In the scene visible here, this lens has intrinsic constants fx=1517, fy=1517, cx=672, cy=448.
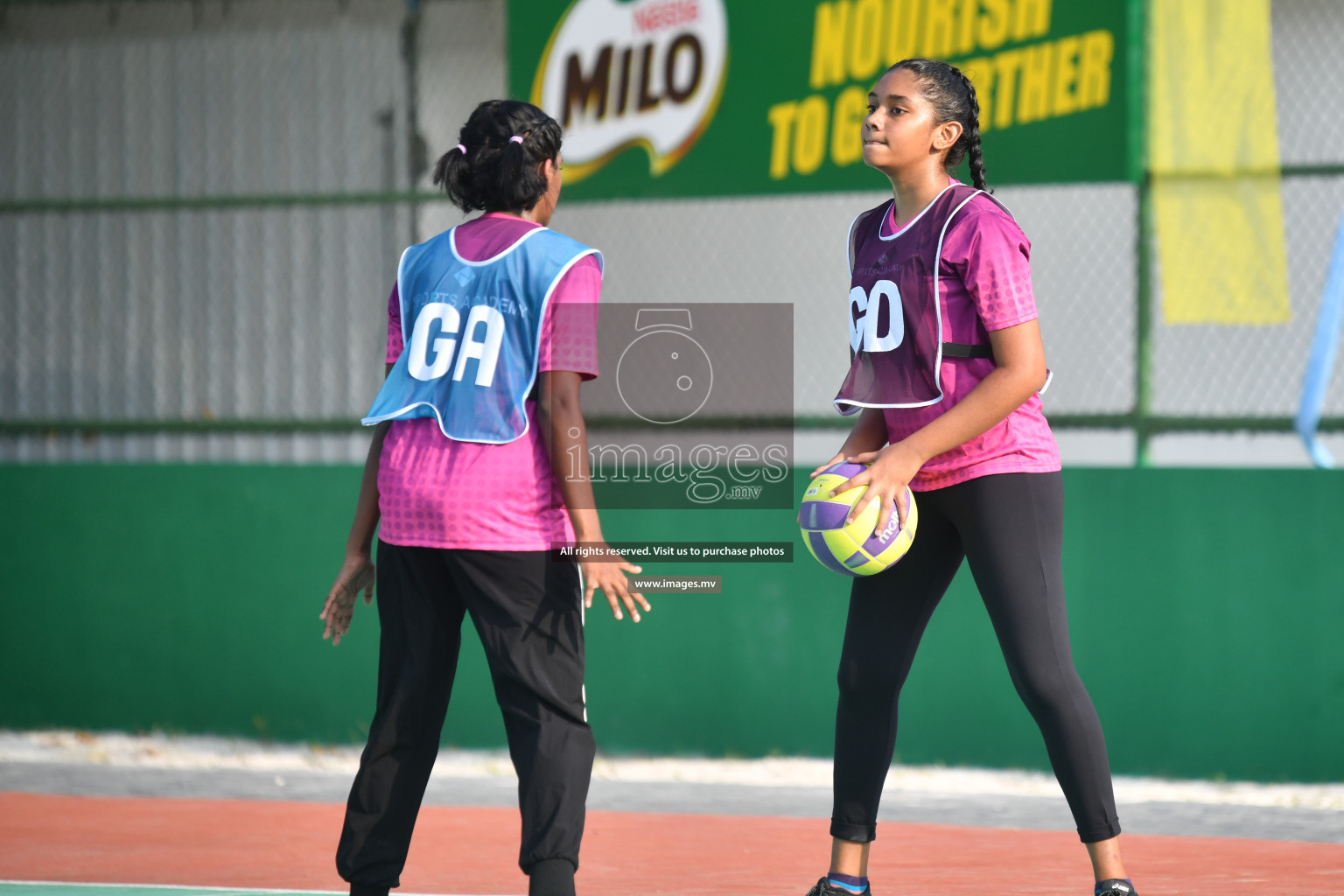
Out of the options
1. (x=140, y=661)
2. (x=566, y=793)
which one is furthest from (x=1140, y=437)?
(x=140, y=661)

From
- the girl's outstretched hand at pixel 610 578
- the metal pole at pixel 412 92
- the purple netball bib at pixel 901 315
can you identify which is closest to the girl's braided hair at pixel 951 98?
the purple netball bib at pixel 901 315

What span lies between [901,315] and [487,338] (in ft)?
3.39

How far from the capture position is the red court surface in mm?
4734

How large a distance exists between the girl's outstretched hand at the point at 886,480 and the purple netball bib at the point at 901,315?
0.18m

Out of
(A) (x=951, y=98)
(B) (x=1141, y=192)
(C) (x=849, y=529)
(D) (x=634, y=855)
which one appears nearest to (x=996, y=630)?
Answer: (C) (x=849, y=529)

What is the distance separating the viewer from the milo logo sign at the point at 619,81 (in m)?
7.43

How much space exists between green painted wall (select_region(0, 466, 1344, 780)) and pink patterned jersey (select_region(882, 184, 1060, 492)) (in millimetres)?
2933

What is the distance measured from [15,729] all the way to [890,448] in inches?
223

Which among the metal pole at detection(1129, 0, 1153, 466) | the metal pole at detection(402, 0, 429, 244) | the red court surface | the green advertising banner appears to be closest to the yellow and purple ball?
Result: the red court surface

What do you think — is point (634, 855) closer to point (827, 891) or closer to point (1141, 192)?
point (827, 891)

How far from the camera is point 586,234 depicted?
307 inches

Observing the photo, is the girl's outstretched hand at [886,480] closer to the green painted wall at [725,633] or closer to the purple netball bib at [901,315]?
the purple netball bib at [901,315]

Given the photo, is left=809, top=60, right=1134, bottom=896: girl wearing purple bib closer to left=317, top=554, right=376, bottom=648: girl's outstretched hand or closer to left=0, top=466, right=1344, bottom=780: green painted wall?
left=317, top=554, right=376, bottom=648: girl's outstretched hand

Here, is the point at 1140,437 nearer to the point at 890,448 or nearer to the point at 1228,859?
the point at 1228,859
